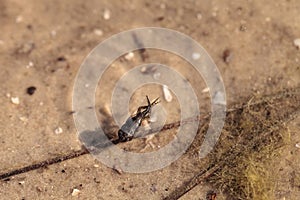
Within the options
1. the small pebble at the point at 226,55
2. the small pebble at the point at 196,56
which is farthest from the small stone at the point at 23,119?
the small pebble at the point at 226,55

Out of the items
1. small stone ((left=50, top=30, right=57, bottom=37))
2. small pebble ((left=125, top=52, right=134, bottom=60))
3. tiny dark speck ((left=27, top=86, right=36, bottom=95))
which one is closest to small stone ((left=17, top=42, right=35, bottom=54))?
small stone ((left=50, top=30, right=57, bottom=37))

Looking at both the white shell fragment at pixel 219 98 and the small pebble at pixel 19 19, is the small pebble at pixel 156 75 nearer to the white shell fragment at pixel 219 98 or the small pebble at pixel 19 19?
the white shell fragment at pixel 219 98

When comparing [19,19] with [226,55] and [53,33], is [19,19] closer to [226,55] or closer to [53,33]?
[53,33]

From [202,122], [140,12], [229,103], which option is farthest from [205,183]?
[140,12]

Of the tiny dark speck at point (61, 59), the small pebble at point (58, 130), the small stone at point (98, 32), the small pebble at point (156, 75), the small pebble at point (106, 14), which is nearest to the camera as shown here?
the small pebble at point (58, 130)

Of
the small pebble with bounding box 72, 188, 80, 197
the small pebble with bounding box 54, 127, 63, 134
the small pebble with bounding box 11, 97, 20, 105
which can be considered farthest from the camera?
the small pebble with bounding box 11, 97, 20, 105

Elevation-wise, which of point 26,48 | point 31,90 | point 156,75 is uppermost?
point 156,75

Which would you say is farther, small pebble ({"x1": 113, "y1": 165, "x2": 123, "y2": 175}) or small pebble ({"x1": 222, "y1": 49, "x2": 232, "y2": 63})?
small pebble ({"x1": 222, "y1": 49, "x2": 232, "y2": 63})

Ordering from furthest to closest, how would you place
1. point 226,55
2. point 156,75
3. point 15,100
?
point 226,55 < point 156,75 < point 15,100

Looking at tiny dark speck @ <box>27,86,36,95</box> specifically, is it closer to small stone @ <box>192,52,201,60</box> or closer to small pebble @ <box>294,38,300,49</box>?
small stone @ <box>192,52,201,60</box>

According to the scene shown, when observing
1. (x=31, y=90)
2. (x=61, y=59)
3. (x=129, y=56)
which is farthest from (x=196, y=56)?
(x=31, y=90)

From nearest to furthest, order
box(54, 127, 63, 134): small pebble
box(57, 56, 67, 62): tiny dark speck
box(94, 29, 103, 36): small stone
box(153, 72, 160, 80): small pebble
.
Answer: box(54, 127, 63, 134): small pebble < box(153, 72, 160, 80): small pebble < box(57, 56, 67, 62): tiny dark speck < box(94, 29, 103, 36): small stone

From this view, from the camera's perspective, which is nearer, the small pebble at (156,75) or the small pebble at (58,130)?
the small pebble at (58,130)
